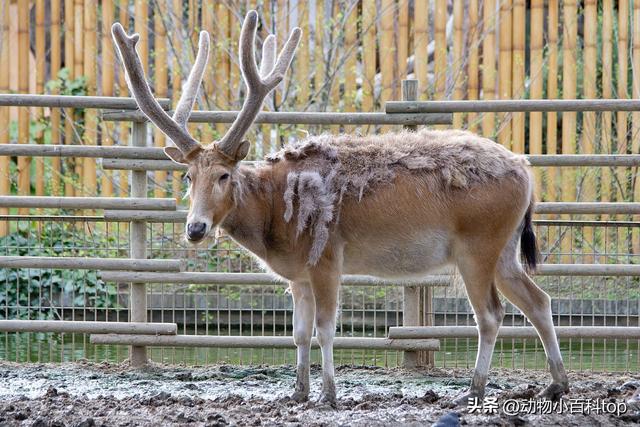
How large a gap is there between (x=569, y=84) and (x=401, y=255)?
24.5 feet

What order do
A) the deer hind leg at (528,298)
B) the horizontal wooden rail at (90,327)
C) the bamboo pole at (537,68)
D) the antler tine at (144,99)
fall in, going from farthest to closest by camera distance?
1. the bamboo pole at (537,68)
2. the horizontal wooden rail at (90,327)
3. the deer hind leg at (528,298)
4. the antler tine at (144,99)

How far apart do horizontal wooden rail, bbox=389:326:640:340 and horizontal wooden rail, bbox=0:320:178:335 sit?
6.63ft

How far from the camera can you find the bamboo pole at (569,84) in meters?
13.9

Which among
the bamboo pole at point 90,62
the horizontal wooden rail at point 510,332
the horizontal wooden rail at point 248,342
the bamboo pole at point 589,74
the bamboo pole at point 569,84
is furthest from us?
the bamboo pole at point 90,62

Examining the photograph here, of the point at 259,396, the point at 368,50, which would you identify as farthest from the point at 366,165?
the point at 368,50

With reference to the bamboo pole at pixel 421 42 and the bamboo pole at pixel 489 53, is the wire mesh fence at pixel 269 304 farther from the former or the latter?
the bamboo pole at pixel 421 42

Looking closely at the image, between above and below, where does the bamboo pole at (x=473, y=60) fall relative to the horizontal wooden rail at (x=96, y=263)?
above

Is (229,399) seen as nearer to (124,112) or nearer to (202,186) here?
(202,186)

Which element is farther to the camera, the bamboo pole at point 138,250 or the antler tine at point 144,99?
the bamboo pole at point 138,250

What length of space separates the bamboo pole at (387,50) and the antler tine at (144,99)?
691 cm

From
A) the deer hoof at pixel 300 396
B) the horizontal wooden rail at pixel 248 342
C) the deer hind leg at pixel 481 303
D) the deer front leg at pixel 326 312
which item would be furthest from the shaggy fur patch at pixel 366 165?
the horizontal wooden rail at pixel 248 342

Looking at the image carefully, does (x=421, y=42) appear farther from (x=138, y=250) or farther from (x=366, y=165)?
(x=366, y=165)

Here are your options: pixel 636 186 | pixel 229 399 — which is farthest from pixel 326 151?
pixel 636 186

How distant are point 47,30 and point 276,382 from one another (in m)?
11.9
